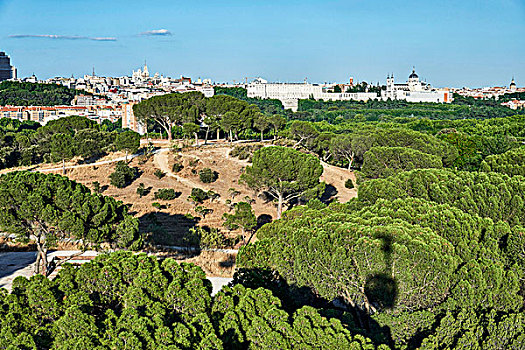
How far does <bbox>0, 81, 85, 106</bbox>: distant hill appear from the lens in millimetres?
124169

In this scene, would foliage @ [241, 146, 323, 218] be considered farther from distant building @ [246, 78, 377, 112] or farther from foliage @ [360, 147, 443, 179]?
distant building @ [246, 78, 377, 112]

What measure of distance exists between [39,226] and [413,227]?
511 inches

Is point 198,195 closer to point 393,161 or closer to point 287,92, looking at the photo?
point 393,161

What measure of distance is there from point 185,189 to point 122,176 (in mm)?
4678

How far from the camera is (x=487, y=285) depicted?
43.4 ft

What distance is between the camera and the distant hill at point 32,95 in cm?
12417

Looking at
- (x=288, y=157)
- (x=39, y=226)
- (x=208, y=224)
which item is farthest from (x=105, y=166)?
(x=39, y=226)

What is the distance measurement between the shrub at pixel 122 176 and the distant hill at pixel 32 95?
95641 millimetres

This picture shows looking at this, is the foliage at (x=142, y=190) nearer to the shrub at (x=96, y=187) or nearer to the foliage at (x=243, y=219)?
the shrub at (x=96, y=187)

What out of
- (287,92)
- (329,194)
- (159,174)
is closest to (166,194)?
(159,174)

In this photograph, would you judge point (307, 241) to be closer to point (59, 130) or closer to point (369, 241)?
point (369, 241)

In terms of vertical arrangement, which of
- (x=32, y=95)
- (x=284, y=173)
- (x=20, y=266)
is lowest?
(x=20, y=266)

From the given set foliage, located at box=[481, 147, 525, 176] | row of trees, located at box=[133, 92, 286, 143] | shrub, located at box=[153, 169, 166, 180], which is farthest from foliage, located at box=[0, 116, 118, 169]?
foliage, located at box=[481, 147, 525, 176]

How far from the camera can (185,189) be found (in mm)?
37125
